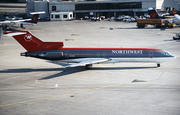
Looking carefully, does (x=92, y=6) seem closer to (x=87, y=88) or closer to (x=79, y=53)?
(x=79, y=53)

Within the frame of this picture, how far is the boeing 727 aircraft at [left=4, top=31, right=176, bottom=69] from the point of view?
44938 mm

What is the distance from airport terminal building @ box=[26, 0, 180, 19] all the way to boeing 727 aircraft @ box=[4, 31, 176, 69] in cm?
9224

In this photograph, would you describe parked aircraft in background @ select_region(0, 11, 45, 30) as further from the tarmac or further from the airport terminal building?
the tarmac

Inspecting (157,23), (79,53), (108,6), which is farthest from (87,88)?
(108,6)

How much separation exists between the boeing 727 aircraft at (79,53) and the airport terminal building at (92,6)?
92.2 metres

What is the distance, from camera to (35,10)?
440ft

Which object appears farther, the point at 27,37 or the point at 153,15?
the point at 153,15

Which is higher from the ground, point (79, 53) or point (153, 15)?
point (153, 15)

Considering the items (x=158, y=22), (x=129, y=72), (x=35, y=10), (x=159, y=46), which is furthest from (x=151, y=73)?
(x=35, y=10)

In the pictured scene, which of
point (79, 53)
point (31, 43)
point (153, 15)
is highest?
point (153, 15)

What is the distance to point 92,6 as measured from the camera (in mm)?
141375

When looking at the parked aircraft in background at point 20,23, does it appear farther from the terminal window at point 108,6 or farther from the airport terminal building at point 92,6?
the terminal window at point 108,6

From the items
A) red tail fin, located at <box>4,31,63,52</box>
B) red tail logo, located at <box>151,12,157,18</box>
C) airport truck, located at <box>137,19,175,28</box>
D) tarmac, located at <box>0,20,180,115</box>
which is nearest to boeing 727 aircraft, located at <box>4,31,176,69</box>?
red tail fin, located at <box>4,31,63,52</box>

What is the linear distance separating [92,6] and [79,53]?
3914 inches
